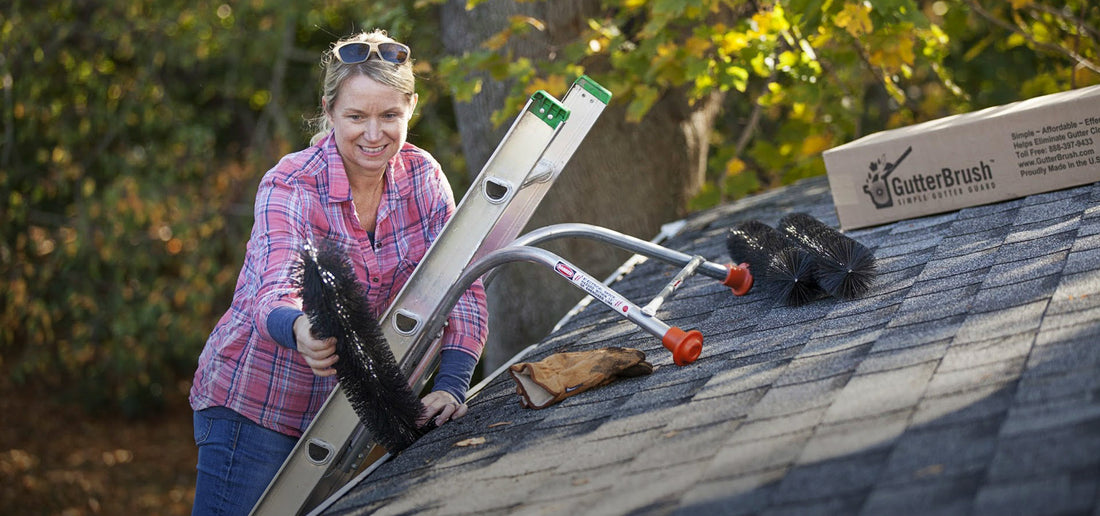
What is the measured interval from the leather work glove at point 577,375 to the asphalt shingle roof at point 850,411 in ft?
0.11

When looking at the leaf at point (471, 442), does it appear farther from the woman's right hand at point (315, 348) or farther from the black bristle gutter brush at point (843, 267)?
the black bristle gutter brush at point (843, 267)

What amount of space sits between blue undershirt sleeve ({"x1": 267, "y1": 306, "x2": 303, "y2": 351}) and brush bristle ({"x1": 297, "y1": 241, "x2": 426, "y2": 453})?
0.06m

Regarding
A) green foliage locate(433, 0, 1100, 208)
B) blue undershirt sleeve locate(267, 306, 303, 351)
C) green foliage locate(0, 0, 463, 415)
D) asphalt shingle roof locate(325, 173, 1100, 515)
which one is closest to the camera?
asphalt shingle roof locate(325, 173, 1100, 515)

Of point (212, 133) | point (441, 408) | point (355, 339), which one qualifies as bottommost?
point (212, 133)

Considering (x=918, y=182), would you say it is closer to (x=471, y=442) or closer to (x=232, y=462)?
(x=471, y=442)

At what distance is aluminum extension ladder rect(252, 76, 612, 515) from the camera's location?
273cm

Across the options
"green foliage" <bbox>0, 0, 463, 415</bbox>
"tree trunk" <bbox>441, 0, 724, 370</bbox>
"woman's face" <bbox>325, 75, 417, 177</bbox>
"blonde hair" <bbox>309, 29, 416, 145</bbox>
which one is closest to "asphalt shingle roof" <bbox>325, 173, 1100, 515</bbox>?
"woman's face" <bbox>325, 75, 417, 177</bbox>

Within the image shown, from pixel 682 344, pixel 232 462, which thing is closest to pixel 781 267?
pixel 682 344

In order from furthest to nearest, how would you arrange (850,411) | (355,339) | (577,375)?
1. (577,375)
2. (355,339)
3. (850,411)

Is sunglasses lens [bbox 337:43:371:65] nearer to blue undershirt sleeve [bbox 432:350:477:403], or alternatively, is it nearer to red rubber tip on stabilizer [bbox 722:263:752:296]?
blue undershirt sleeve [bbox 432:350:477:403]

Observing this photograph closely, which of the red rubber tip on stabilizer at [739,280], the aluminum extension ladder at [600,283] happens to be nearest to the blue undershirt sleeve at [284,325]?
the aluminum extension ladder at [600,283]

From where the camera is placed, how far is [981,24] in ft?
28.5

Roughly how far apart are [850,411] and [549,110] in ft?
4.19

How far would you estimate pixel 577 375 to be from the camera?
2.66 metres
